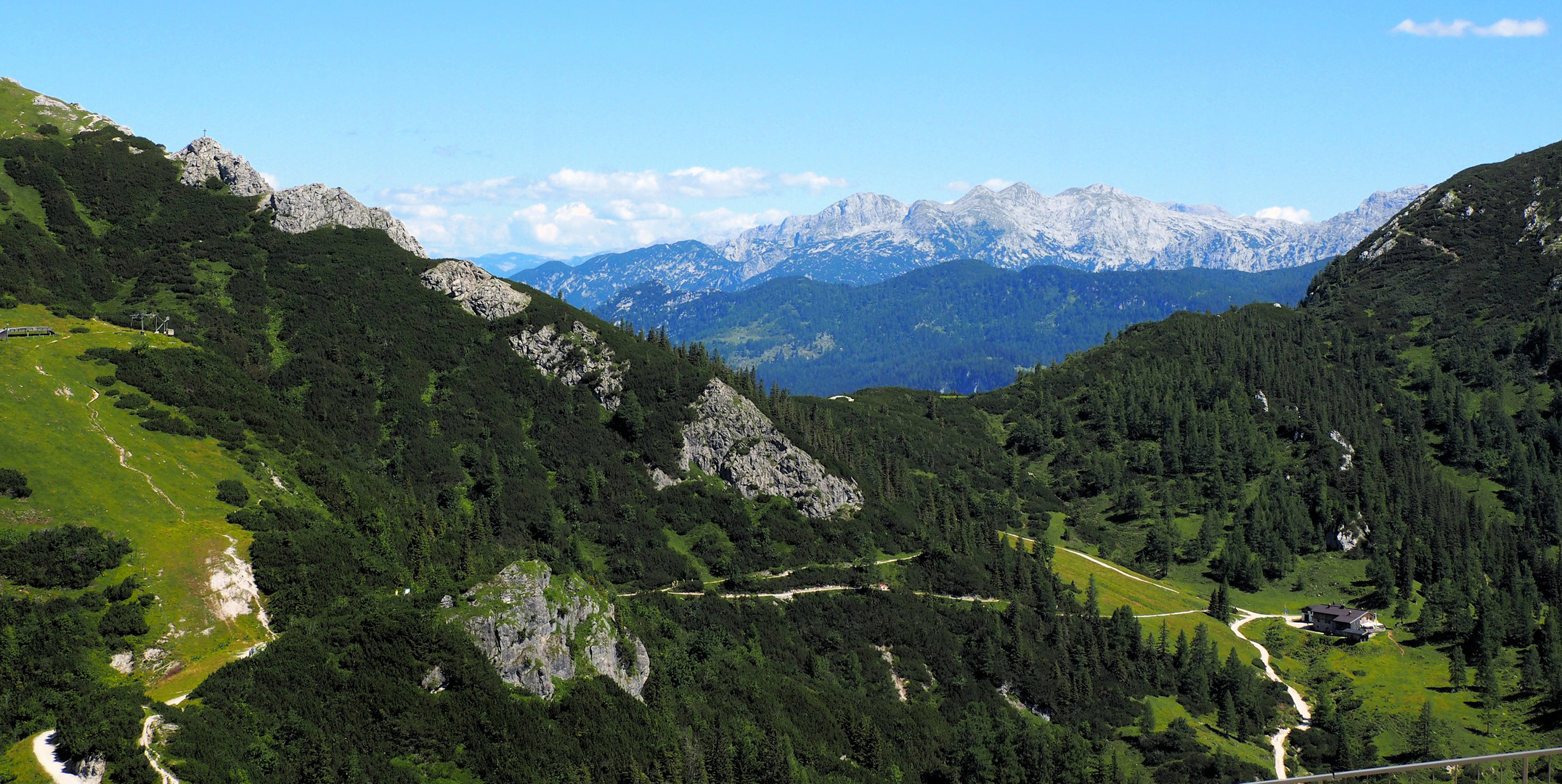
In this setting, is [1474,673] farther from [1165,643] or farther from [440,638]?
[440,638]

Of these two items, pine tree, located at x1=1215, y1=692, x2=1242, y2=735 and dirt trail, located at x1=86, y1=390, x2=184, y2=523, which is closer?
dirt trail, located at x1=86, y1=390, x2=184, y2=523

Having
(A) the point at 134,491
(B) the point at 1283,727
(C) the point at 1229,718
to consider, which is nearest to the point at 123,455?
(A) the point at 134,491

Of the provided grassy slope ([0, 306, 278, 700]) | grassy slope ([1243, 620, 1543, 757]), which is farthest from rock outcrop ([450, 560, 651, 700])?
grassy slope ([1243, 620, 1543, 757])

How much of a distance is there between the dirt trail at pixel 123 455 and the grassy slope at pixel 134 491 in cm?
27

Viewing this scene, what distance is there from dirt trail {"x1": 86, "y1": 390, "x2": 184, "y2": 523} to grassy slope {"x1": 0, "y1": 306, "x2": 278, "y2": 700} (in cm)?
27

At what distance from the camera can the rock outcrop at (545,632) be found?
10931cm

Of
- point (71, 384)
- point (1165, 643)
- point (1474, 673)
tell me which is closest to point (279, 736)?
point (71, 384)

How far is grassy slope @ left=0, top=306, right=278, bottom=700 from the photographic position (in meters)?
102

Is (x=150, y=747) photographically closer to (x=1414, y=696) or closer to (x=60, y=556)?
(x=60, y=556)

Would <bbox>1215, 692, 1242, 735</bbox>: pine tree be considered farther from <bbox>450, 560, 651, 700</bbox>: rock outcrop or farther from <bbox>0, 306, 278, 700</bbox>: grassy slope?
<bbox>0, 306, 278, 700</bbox>: grassy slope

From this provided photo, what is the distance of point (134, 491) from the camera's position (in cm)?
11944

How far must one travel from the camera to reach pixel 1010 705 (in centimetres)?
16550

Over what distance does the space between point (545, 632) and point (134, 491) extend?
4866 cm

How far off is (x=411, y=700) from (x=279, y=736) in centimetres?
1273
